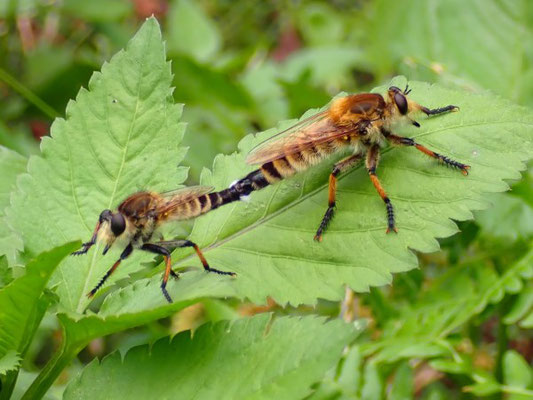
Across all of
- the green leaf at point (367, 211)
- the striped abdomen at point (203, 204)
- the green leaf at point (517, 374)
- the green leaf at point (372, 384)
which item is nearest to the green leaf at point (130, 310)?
the green leaf at point (367, 211)

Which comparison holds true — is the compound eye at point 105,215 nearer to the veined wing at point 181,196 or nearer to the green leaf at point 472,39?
the veined wing at point 181,196

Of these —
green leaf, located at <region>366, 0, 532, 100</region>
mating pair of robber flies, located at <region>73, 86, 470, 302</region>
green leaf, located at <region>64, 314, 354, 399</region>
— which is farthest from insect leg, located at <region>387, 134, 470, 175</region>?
green leaf, located at <region>366, 0, 532, 100</region>

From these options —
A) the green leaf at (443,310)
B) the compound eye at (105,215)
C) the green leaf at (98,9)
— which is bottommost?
the green leaf at (443,310)

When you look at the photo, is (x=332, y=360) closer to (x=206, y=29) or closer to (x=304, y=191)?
(x=304, y=191)

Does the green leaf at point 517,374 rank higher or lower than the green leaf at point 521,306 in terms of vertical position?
lower

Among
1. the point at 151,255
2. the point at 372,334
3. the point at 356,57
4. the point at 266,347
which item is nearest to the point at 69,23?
the point at 356,57

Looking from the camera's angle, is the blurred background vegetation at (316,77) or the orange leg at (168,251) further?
the blurred background vegetation at (316,77)

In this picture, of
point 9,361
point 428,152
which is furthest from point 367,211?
point 9,361
